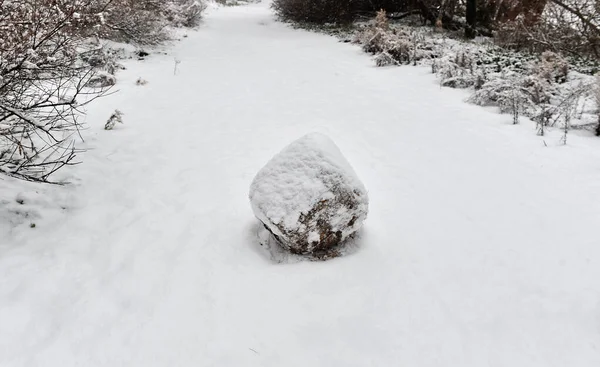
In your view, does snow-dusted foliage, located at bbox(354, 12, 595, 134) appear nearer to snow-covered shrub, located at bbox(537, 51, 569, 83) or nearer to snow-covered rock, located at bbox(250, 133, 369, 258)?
snow-covered shrub, located at bbox(537, 51, 569, 83)

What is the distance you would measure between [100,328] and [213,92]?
589 cm

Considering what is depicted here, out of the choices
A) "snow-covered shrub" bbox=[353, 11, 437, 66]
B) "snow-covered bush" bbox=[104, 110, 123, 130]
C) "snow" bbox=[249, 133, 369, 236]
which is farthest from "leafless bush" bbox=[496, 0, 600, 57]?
"snow-covered bush" bbox=[104, 110, 123, 130]

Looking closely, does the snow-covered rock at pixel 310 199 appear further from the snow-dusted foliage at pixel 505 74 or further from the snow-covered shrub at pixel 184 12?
the snow-covered shrub at pixel 184 12

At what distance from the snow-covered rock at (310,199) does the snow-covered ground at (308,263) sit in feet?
0.75

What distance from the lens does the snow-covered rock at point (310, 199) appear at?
10.2 feet

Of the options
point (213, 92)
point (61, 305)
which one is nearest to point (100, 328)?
→ point (61, 305)

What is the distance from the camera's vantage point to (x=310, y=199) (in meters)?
3.10

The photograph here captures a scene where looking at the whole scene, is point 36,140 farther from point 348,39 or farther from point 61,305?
point 348,39

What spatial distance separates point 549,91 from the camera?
6730 millimetres

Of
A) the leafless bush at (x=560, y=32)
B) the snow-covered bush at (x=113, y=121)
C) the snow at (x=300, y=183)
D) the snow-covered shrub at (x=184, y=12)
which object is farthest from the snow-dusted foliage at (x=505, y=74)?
the snow-covered shrub at (x=184, y=12)

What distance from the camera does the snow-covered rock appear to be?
3.10 meters

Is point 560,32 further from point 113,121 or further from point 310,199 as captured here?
point 113,121

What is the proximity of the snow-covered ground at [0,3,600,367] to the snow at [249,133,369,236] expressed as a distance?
1.41ft

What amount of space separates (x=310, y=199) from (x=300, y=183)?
0.58ft
